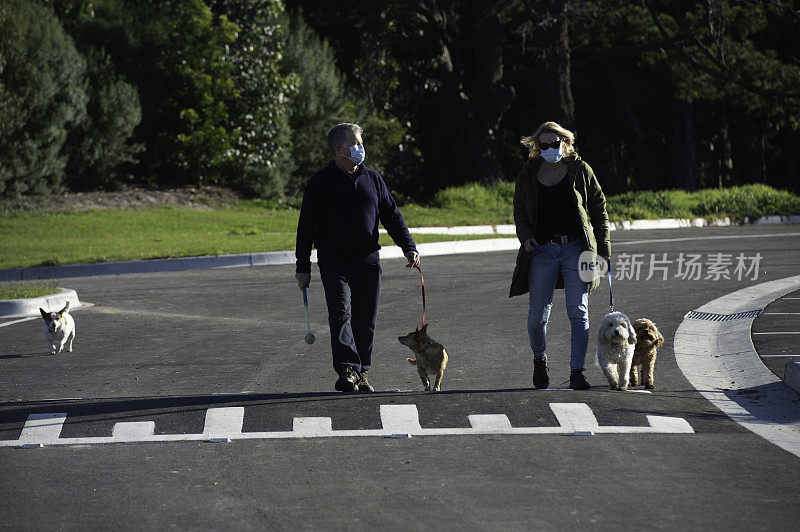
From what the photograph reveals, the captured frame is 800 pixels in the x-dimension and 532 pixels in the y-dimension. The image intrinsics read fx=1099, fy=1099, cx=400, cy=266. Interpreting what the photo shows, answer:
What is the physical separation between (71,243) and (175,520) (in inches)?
731

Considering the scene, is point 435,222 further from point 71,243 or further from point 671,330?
point 671,330

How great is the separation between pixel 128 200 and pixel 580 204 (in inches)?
935

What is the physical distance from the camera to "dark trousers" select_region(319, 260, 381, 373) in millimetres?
7887

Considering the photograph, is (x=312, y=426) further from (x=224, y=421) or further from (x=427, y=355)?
(x=427, y=355)

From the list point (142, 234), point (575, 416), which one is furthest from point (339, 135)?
point (142, 234)

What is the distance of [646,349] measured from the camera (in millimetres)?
7773

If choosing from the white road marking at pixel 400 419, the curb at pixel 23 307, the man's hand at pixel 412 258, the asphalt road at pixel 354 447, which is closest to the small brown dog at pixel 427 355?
the asphalt road at pixel 354 447

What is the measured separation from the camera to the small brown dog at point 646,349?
7.73 meters

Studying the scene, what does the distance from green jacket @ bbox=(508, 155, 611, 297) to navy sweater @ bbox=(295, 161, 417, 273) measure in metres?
0.81

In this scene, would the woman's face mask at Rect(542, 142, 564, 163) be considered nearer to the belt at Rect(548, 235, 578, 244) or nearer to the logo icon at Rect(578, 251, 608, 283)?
the belt at Rect(548, 235, 578, 244)

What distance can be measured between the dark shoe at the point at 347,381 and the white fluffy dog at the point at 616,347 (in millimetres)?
1739

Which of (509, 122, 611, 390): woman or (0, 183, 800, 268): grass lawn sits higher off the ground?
(509, 122, 611, 390): woman

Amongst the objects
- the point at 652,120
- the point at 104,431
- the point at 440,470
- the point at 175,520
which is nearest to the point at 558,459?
the point at 440,470

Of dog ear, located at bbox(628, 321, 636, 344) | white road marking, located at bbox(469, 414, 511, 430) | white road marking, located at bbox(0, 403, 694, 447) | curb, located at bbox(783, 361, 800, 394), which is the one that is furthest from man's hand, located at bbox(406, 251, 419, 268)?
curb, located at bbox(783, 361, 800, 394)
